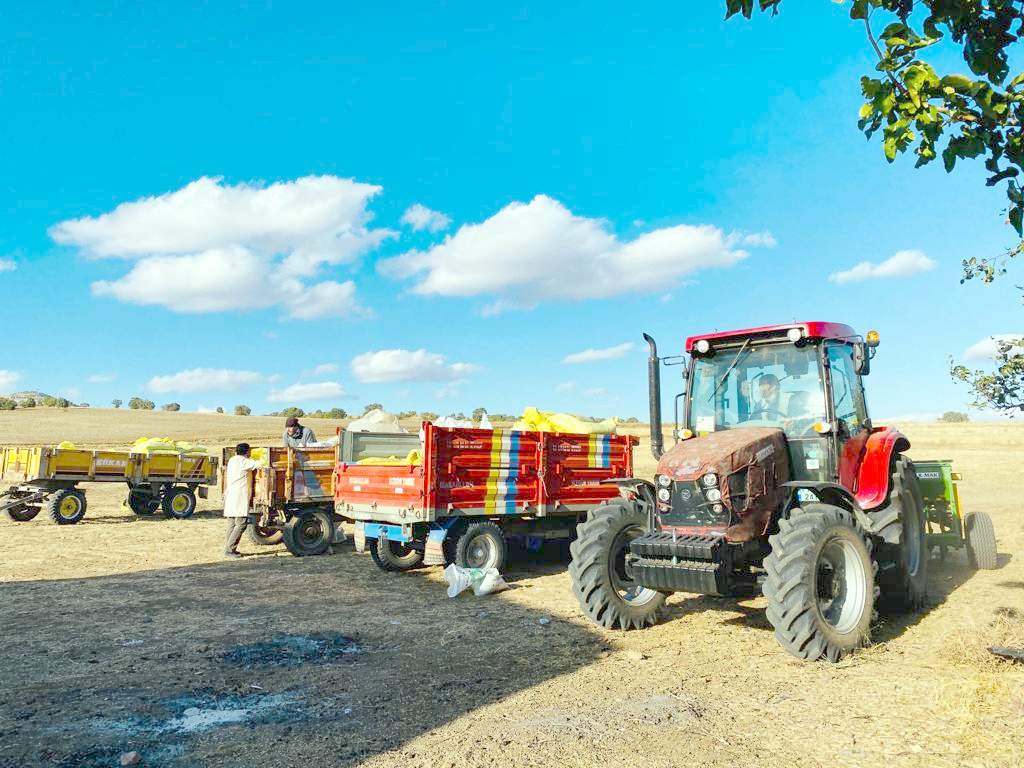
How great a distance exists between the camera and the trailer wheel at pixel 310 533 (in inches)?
442

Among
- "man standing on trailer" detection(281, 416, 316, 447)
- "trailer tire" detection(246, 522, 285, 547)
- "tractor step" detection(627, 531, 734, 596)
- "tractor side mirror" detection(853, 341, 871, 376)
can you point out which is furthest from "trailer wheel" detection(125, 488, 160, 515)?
"tractor side mirror" detection(853, 341, 871, 376)

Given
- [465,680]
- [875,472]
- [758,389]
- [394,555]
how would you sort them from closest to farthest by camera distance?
[465,680] → [875,472] → [758,389] → [394,555]

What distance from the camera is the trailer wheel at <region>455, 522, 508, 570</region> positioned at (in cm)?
898

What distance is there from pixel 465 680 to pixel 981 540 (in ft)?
23.4

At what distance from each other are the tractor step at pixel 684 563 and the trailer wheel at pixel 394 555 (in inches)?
172

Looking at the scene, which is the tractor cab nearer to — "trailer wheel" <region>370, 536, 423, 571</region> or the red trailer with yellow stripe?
the red trailer with yellow stripe

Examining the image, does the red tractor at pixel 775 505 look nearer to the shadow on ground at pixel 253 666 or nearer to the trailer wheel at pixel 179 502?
the shadow on ground at pixel 253 666

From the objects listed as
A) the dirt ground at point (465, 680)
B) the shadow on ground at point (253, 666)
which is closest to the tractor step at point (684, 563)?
the dirt ground at point (465, 680)

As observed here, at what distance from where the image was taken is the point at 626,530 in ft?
21.6

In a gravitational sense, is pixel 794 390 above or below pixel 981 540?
above

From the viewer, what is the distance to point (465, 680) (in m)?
5.18

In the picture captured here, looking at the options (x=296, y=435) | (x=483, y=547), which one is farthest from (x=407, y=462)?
(x=296, y=435)

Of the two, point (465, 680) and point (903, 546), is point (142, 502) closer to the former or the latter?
point (465, 680)

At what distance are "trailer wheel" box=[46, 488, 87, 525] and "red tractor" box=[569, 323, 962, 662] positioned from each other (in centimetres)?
1359
